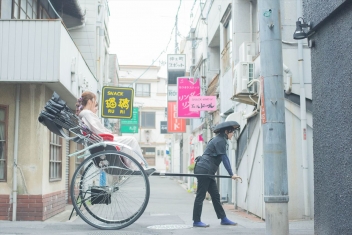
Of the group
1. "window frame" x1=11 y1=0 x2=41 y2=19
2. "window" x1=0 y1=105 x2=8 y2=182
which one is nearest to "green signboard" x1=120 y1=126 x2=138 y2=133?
"window frame" x1=11 y1=0 x2=41 y2=19

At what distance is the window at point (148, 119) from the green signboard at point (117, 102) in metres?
41.1

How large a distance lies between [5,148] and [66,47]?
259 centimetres

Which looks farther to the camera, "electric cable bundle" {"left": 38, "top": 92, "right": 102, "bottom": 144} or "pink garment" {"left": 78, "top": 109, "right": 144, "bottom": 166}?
"pink garment" {"left": 78, "top": 109, "right": 144, "bottom": 166}

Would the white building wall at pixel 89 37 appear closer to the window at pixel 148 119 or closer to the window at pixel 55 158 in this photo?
the window at pixel 55 158

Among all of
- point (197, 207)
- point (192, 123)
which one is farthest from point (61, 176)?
point (192, 123)

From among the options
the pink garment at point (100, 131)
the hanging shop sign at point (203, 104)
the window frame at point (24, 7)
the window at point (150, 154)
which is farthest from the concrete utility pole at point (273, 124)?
the window at point (150, 154)

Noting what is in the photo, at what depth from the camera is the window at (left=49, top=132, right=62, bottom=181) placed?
41.3 feet

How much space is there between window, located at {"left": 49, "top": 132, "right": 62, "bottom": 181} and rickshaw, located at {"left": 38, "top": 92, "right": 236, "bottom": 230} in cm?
496

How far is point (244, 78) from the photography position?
11.7 m

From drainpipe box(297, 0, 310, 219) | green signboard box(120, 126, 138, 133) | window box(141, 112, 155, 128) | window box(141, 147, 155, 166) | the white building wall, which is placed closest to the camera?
drainpipe box(297, 0, 310, 219)

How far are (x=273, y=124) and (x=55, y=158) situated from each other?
892 cm

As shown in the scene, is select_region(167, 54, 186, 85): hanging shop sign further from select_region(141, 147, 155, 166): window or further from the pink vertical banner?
select_region(141, 147, 155, 166): window

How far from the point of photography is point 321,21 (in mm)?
6121

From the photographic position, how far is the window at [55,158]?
41.3ft
